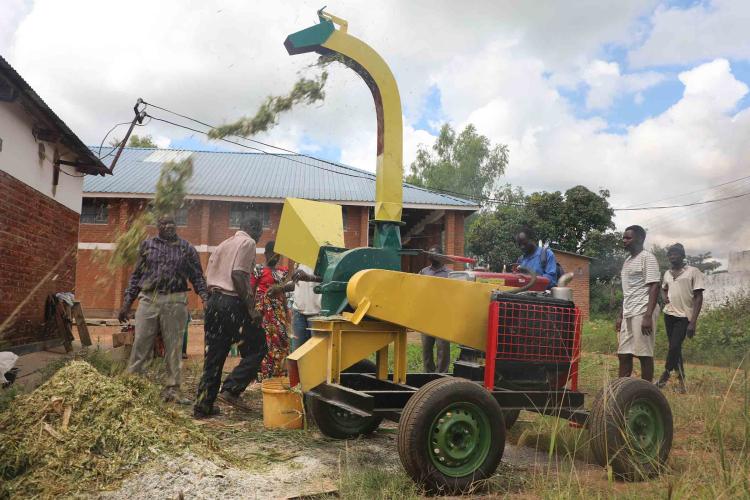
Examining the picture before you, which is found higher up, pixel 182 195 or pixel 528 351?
pixel 182 195

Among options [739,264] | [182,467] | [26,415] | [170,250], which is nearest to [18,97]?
[170,250]

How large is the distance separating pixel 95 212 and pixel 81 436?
2084 cm

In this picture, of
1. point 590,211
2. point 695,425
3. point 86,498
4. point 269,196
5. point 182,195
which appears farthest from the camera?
point 590,211

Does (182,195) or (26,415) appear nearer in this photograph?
(26,415)

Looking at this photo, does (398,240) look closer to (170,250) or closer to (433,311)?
(433,311)

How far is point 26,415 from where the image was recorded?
3.63 metres

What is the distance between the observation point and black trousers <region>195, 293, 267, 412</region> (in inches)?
209

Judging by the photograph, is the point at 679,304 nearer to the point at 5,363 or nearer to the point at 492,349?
the point at 492,349

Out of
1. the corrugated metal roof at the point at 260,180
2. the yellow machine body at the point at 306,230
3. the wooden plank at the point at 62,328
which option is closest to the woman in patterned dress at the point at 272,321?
the yellow machine body at the point at 306,230

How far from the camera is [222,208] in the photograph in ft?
72.1

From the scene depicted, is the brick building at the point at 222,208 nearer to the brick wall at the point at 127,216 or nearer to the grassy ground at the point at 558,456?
the brick wall at the point at 127,216

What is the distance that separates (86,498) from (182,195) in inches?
121

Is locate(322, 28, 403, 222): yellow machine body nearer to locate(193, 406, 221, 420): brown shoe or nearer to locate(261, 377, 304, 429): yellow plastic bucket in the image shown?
locate(261, 377, 304, 429): yellow plastic bucket

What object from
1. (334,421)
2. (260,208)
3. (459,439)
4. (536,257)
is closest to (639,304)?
(536,257)
